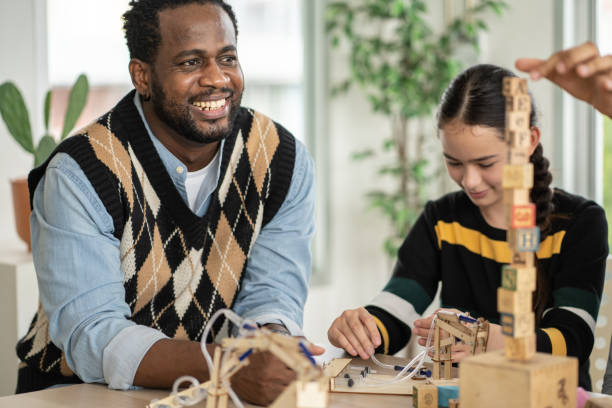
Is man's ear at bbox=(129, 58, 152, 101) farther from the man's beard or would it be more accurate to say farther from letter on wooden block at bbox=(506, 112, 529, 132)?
letter on wooden block at bbox=(506, 112, 529, 132)

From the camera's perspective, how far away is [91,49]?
322 cm

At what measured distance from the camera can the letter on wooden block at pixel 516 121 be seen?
0.93 meters

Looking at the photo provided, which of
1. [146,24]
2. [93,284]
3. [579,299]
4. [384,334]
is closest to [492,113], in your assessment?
[579,299]

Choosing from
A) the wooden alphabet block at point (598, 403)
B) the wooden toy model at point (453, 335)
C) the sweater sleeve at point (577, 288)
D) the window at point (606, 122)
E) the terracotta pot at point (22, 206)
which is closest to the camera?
the wooden alphabet block at point (598, 403)

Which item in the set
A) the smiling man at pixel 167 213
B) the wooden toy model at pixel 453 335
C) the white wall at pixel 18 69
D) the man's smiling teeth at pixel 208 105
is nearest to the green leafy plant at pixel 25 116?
the white wall at pixel 18 69

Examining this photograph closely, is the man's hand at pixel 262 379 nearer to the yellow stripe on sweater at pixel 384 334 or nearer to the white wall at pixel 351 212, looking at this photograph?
the yellow stripe on sweater at pixel 384 334

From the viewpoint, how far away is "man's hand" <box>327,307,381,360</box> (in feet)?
4.82

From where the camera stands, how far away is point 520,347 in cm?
92

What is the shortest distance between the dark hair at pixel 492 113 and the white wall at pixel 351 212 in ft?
7.18

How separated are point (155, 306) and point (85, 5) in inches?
77.8

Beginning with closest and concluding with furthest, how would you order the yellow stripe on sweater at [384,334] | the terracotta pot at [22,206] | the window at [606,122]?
the yellow stripe on sweater at [384,334]
the terracotta pot at [22,206]
the window at [606,122]

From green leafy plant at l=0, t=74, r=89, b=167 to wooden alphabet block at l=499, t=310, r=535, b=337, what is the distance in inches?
75.0

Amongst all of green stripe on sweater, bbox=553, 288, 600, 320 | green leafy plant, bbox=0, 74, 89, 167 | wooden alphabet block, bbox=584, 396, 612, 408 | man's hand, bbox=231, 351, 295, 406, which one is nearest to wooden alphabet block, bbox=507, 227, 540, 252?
wooden alphabet block, bbox=584, 396, 612, 408

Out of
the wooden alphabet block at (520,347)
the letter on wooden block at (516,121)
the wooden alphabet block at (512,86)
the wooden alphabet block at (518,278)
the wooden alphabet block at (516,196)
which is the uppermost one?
the wooden alphabet block at (512,86)
